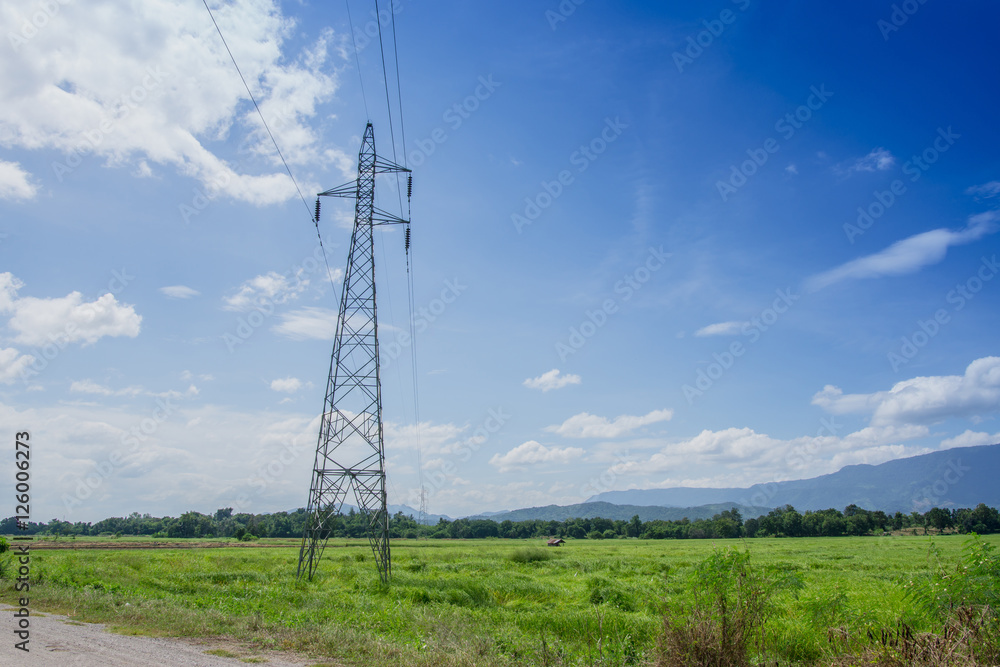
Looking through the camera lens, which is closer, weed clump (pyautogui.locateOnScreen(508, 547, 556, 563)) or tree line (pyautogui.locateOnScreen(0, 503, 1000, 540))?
weed clump (pyautogui.locateOnScreen(508, 547, 556, 563))

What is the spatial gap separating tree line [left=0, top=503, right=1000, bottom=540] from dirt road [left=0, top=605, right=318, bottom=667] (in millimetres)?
87035

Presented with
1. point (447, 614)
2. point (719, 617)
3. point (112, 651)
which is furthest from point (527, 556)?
point (719, 617)

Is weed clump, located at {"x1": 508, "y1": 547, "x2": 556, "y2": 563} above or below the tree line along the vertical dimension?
above

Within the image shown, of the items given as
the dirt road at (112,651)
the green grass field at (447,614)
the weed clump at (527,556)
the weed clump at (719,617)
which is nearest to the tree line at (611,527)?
the weed clump at (527,556)

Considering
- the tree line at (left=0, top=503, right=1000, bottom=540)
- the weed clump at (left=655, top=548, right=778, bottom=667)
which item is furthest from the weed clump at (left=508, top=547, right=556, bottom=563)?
the tree line at (left=0, top=503, right=1000, bottom=540)

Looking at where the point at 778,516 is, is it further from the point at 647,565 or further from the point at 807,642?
the point at 807,642

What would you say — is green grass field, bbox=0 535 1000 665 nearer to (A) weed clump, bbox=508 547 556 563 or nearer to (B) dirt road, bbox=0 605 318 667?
(B) dirt road, bbox=0 605 318 667

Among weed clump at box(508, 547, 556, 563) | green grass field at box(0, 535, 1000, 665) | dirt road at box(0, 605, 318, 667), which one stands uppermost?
dirt road at box(0, 605, 318, 667)

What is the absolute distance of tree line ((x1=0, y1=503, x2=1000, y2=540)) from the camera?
4277 inches

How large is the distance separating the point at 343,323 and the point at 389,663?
674 inches

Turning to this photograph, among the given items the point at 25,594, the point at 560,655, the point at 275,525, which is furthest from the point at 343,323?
the point at 275,525

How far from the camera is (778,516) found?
117 meters

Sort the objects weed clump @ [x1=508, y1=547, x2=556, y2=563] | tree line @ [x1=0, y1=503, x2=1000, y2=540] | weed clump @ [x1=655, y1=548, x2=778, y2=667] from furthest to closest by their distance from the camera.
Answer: tree line @ [x1=0, y1=503, x2=1000, y2=540] < weed clump @ [x1=508, y1=547, x2=556, y2=563] < weed clump @ [x1=655, y1=548, x2=778, y2=667]

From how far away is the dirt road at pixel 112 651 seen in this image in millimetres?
9898
